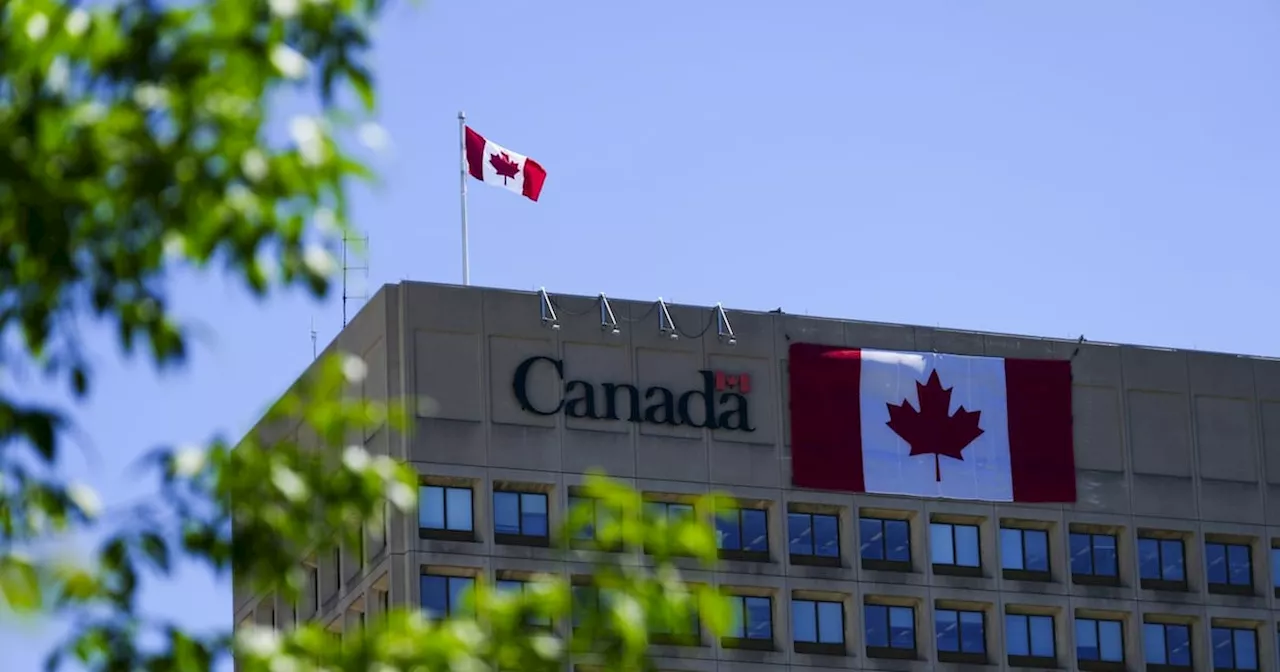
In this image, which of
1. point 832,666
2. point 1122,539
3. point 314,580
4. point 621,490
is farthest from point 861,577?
point 621,490

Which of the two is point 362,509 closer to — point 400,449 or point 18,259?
point 18,259

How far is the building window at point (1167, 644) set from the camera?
88812 millimetres

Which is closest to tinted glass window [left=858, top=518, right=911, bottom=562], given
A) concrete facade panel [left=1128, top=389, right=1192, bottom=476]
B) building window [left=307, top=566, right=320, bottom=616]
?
concrete facade panel [left=1128, top=389, right=1192, bottom=476]

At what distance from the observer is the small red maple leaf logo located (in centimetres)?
8569

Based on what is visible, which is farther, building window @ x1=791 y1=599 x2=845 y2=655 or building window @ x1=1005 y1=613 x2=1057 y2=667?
building window @ x1=1005 y1=613 x2=1057 y2=667

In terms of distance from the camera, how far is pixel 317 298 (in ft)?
53.4

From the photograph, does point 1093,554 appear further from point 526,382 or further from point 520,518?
point 526,382

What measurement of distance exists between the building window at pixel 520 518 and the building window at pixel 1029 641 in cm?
1523

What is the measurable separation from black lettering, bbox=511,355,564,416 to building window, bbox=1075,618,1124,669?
18087mm

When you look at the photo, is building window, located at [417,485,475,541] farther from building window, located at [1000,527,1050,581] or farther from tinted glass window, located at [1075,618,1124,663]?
tinted glass window, located at [1075,618,1124,663]

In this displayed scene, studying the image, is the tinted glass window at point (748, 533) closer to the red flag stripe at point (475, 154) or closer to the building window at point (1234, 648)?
the red flag stripe at point (475, 154)

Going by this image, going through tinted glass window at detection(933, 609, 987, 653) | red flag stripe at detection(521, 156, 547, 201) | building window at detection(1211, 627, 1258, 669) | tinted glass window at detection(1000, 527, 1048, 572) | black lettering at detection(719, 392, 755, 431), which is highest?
red flag stripe at detection(521, 156, 547, 201)

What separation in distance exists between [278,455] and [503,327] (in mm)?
66861

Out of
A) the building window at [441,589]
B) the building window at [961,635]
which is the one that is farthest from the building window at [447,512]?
the building window at [961,635]
